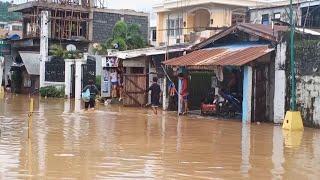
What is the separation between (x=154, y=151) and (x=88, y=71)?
24.3 m

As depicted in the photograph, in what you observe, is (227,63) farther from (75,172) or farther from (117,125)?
(75,172)

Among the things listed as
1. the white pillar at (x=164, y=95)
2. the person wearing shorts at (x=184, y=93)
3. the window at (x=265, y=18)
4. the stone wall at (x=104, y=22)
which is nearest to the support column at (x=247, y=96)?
the person wearing shorts at (x=184, y=93)

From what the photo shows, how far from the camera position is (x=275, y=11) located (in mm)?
34094

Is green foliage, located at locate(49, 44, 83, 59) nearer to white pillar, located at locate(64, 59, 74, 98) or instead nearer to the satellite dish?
the satellite dish

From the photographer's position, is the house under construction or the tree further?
the house under construction

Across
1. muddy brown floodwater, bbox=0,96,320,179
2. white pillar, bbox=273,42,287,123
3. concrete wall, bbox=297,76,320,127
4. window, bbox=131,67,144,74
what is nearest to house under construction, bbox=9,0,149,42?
window, bbox=131,67,144,74

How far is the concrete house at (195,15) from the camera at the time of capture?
38781 millimetres

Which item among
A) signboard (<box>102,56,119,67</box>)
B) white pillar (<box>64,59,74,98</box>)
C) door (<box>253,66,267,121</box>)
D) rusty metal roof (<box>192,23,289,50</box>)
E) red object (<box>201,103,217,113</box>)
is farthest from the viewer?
white pillar (<box>64,59,74,98</box>)

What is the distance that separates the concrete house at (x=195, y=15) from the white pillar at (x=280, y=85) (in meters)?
18.2

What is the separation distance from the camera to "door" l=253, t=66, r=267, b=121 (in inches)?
757

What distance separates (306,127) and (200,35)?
1173 cm

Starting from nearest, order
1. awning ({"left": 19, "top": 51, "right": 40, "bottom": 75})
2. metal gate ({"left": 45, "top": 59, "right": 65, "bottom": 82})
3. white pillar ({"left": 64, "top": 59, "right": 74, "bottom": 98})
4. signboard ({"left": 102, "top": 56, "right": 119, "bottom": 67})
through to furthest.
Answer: signboard ({"left": 102, "top": 56, "right": 119, "bottom": 67})
white pillar ({"left": 64, "top": 59, "right": 74, "bottom": 98})
metal gate ({"left": 45, "top": 59, "right": 65, "bottom": 82})
awning ({"left": 19, "top": 51, "right": 40, "bottom": 75})

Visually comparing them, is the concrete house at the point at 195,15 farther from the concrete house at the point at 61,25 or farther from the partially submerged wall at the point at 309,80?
the partially submerged wall at the point at 309,80

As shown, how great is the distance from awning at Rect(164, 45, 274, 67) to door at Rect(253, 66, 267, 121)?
718mm
